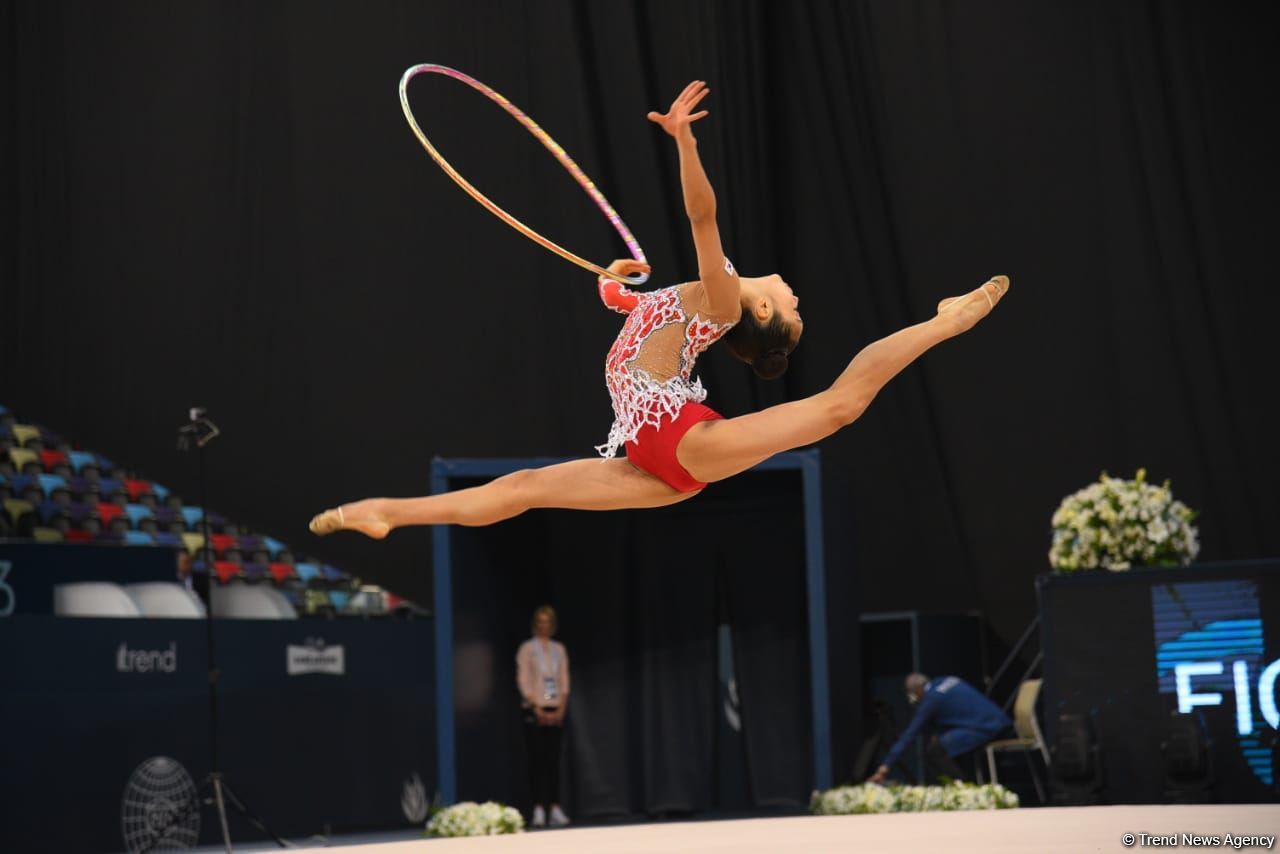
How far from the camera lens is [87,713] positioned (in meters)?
7.70

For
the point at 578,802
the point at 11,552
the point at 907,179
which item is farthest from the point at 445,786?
the point at 907,179

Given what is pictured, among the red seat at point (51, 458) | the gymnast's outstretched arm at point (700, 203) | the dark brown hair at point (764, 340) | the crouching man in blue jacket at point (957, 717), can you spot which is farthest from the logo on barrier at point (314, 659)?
the gymnast's outstretched arm at point (700, 203)

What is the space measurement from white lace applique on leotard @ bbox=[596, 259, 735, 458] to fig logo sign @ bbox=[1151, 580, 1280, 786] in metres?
3.60

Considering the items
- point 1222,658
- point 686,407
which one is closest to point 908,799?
point 1222,658

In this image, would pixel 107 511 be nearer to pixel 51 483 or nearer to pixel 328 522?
pixel 51 483

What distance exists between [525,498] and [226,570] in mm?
6117

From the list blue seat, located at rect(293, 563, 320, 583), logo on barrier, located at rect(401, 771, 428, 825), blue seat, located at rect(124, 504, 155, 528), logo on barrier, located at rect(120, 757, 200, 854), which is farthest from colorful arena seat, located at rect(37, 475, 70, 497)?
logo on barrier, located at rect(401, 771, 428, 825)

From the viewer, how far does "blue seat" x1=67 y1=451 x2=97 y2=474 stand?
10.2 m

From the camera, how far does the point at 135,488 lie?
1051 cm

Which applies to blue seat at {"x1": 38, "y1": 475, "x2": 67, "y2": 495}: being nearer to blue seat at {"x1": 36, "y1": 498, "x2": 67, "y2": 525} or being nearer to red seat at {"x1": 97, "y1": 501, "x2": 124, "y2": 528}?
blue seat at {"x1": 36, "y1": 498, "x2": 67, "y2": 525}

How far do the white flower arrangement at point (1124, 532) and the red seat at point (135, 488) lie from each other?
585 cm

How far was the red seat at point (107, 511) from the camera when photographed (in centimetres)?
1009

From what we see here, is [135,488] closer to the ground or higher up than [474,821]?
higher up

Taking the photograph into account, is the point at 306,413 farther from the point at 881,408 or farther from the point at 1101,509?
the point at 1101,509
